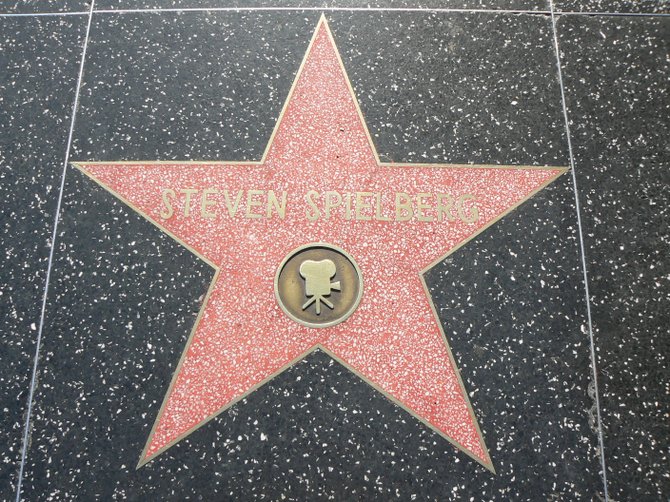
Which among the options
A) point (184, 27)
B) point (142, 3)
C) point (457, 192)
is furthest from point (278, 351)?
point (142, 3)

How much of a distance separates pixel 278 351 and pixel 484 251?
57cm

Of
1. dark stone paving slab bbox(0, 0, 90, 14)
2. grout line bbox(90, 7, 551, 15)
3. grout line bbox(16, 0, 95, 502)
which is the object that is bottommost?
grout line bbox(16, 0, 95, 502)

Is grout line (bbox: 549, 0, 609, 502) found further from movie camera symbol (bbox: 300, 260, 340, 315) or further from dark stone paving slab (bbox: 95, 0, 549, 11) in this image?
movie camera symbol (bbox: 300, 260, 340, 315)

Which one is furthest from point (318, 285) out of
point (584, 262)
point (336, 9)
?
point (336, 9)

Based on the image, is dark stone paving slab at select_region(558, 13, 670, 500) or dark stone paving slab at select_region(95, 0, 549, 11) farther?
dark stone paving slab at select_region(95, 0, 549, 11)

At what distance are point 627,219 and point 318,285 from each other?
32.1 inches

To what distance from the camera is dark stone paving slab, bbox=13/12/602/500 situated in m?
1.10

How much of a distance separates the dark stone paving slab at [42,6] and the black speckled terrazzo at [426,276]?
38 millimetres

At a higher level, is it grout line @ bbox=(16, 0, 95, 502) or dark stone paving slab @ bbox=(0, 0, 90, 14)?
dark stone paving slab @ bbox=(0, 0, 90, 14)

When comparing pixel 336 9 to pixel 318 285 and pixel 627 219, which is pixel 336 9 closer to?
pixel 318 285

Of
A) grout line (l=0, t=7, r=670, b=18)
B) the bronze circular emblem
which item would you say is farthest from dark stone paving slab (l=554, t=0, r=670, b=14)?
the bronze circular emblem

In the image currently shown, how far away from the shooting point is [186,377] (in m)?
1.13

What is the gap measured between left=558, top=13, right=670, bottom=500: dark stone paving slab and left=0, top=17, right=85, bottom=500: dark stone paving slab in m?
1.39

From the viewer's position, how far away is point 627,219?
123cm
